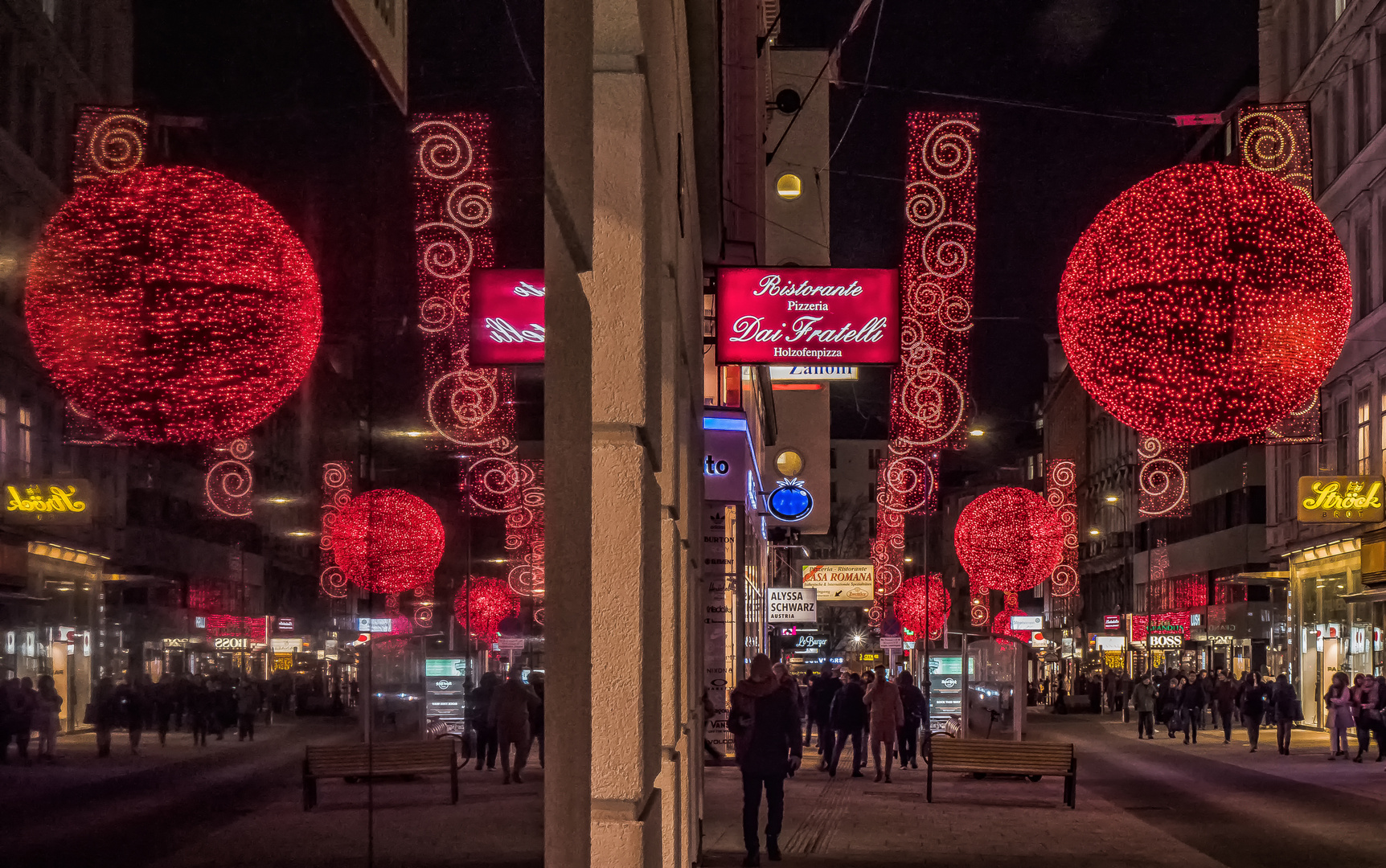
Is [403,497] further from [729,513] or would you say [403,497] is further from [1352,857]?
[729,513]

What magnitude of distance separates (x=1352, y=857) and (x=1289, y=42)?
1410 inches

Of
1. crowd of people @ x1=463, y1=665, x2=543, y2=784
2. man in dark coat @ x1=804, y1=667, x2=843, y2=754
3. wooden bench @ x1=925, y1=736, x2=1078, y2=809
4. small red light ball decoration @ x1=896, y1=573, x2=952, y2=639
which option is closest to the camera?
crowd of people @ x1=463, y1=665, x2=543, y2=784

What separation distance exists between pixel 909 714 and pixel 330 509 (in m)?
27.9

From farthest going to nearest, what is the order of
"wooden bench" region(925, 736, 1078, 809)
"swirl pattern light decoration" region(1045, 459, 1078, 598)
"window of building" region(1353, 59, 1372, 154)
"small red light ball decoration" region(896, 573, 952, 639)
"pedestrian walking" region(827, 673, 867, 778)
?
"swirl pattern light decoration" region(1045, 459, 1078, 598)
"window of building" region(1353, 59, 1372, 154)
"small red light ball decoration" region(896, 573, 952, 639)
"pedestrian walking" region(827, 673, 867, 778)
"wooden bench" region(925, 736, 1078, 809)

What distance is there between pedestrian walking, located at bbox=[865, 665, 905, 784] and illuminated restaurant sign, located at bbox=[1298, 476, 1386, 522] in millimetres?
14297

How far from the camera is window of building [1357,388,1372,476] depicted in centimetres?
4075

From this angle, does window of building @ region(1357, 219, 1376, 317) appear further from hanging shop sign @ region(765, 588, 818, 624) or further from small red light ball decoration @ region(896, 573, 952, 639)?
hanging shop sign @ region(765, 588, 818, 624)

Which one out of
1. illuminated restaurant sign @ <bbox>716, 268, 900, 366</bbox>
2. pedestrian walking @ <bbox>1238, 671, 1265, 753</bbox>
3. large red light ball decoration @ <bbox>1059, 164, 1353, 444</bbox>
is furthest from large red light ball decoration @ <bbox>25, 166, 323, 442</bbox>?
pedestrian walking @ <bbox>1238, 671, 1265, 753</bbox>

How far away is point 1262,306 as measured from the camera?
12906 millimetres

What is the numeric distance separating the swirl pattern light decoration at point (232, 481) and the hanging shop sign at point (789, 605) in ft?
140

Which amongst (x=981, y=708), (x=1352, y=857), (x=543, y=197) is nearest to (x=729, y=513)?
(x=981, y=708)

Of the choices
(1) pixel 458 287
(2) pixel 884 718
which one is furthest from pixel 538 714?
(2) pixel 884 718

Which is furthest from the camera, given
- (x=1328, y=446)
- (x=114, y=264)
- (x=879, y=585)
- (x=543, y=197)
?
(x=879, y=585)

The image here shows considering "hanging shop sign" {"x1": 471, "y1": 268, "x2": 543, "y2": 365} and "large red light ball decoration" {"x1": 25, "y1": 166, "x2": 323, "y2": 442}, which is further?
"hanging shop sign" {"x1": 471, "y1": 268, "x2": 543, "y2": 365}
